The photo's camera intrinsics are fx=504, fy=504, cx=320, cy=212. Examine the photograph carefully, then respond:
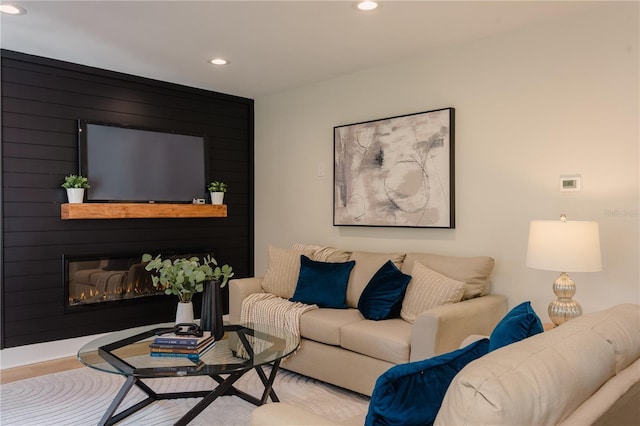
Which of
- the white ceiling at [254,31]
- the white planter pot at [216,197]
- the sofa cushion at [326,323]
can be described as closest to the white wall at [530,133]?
the white ceiling at [254,31]

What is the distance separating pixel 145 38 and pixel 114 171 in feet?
4.39

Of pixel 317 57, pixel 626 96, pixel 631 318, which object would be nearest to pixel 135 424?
pixel 631 318

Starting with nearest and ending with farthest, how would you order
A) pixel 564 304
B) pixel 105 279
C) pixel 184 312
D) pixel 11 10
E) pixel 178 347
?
1. pixel 178 347
2. pixel 564 304
3. pixel 11 10
4. pixel 184 312
5. pixel 105 279

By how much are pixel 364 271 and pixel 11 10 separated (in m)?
2.92

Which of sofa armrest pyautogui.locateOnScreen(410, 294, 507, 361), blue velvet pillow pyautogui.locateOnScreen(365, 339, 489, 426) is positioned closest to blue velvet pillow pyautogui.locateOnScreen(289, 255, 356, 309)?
sofa armrest pyautogui.locateOnScreen(410, 294, 507, 361)

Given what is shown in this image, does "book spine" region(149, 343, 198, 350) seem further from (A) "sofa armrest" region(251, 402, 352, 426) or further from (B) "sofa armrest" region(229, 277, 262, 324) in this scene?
(B) "sofa armrest" region(229, 277, 262, 324)

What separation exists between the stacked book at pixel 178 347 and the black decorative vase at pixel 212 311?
9.6 inches

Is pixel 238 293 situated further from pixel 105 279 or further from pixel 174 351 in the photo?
pixel 174 351

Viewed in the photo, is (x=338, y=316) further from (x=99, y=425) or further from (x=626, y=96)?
(x=626, y=96)

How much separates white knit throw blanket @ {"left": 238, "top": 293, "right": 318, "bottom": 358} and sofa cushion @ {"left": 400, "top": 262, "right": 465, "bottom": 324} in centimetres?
76

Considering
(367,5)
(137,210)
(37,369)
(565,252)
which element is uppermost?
(367,5)

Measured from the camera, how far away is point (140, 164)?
4613mm

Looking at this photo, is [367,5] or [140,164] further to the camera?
[140,164]

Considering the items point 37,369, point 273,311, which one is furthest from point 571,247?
point 37,369
